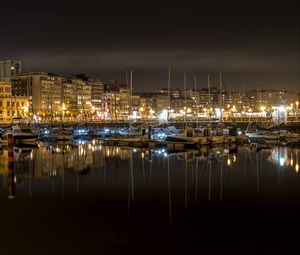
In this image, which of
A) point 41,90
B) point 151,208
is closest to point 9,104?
point 41,90

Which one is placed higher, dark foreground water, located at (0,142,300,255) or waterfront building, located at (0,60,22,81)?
waterfront building, located at (0,60,22,81)

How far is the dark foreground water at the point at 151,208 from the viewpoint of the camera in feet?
49.1

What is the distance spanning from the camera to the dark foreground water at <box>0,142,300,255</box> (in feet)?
49.1

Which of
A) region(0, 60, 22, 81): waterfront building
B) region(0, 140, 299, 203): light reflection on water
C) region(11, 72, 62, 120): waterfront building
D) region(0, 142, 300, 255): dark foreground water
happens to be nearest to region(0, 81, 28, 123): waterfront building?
region(11, 72, 62, 120): waterfront building

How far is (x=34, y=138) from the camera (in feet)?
202

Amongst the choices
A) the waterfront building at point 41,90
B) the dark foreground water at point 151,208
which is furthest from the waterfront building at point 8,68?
the dark foreground water at point 151,208

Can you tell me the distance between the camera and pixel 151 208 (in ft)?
65.4

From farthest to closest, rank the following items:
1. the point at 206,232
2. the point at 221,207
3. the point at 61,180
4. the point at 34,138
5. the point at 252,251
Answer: the point at 34,138
the point at 61,180
the point at 221,207
the point at 206,232
the point at 252,251

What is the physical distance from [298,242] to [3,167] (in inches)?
920

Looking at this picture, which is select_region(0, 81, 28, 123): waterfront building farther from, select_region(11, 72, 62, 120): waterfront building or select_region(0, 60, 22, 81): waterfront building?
select_region(0, 60, 22, 81): waterfront building

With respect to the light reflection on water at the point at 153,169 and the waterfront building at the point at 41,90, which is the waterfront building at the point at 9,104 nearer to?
the waterfront building at the point at 41,90

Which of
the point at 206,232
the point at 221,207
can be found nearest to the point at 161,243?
the point at 206,232

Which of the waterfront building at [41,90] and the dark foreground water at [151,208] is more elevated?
Result: the waterfront building at [41,90]

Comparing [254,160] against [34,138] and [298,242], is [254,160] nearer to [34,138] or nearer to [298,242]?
[298,242]
